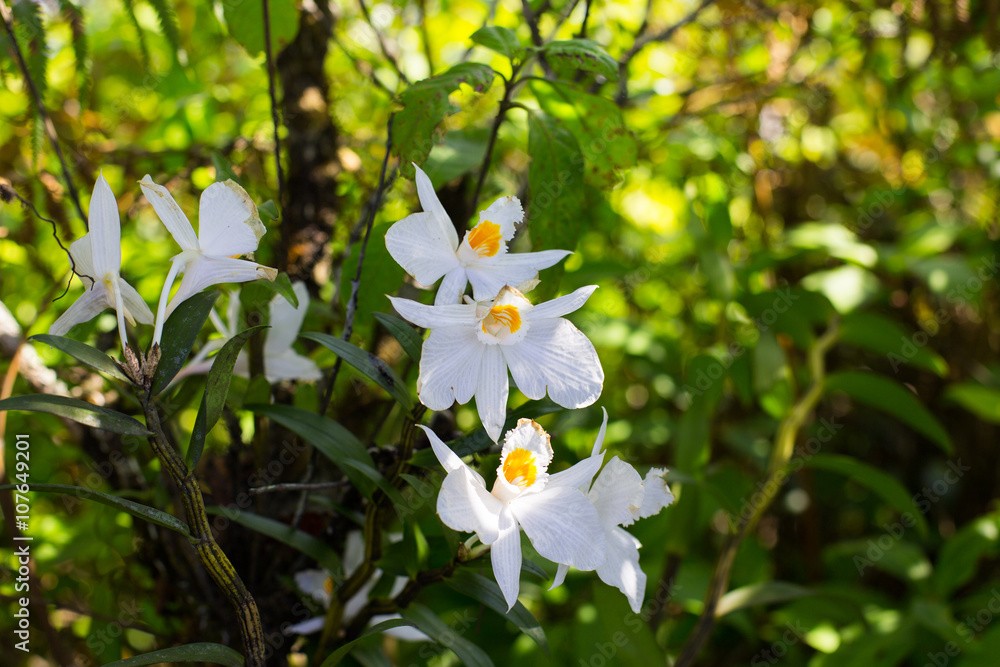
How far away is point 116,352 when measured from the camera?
0.71 meters

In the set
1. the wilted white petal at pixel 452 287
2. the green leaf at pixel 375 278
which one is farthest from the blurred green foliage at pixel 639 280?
the wilted white petal at pixel 452 287

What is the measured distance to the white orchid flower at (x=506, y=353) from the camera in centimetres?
43

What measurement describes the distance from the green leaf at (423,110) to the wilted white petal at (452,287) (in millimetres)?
103

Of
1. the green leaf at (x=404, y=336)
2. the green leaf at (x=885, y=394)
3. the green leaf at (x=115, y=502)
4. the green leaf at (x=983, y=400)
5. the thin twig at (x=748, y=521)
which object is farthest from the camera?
the green leaf at (x=983, y=400)

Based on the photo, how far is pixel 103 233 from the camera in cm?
41

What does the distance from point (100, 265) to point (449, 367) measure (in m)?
0.23

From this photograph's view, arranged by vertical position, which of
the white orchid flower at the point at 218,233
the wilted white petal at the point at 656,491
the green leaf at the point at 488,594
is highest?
the white orchid flower at the point at 218,233

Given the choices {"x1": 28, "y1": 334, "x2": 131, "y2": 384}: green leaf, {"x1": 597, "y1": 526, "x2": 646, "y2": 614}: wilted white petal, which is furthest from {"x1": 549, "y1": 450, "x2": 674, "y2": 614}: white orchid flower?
{"x1": 28, "y1": 334, "x2": 131, "y2": 384}: green leaf

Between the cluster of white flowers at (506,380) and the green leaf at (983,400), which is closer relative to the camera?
the cluster of white flowers at (506,380)

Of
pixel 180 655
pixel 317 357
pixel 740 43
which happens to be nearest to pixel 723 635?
pixel 317 357

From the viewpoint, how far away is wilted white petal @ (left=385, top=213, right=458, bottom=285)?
441 millimetres

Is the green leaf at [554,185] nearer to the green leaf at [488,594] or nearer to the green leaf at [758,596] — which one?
the green leaf at [488,594]

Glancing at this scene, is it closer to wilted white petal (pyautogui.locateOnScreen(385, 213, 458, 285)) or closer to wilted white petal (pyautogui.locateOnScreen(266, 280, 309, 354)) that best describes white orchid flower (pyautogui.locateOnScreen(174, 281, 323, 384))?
wilted white petal (pyautogui.locateOnScreen(266, 280, 309, 354))

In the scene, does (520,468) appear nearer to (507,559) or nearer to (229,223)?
(507,559)
